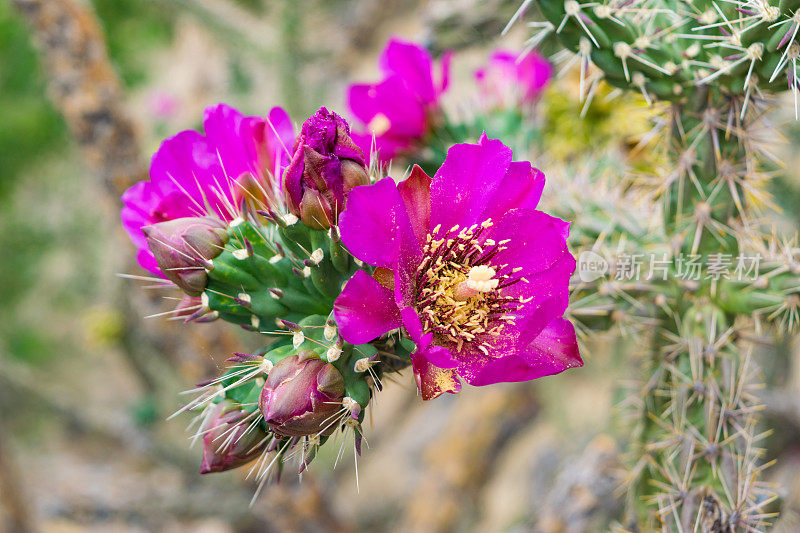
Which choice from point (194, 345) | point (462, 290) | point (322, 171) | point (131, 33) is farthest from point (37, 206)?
point (462, 290)


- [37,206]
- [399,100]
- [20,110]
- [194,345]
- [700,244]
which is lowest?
[37,206]

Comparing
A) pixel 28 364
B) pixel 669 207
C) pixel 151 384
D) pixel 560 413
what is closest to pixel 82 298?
pixel 28 364

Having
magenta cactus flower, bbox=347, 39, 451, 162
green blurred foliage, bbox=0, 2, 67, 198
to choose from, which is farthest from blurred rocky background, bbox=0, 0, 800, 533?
magenta cactus flower, bbox=347, 39, 451, 162

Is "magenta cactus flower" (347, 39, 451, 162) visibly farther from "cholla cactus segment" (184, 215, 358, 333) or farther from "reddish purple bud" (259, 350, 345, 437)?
"reddish purple bud" (259, 350, 345, 437)

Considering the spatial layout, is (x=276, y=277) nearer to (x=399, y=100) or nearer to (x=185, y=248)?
(x=185, y=248)

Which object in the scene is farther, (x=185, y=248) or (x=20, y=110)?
(x=20, y=110)

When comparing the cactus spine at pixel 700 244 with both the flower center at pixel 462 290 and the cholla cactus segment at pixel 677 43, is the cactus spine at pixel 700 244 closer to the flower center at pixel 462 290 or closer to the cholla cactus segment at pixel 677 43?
the cholla cactus segment at pixel 677 43

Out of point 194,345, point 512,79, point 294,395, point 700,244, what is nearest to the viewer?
point 294,395
